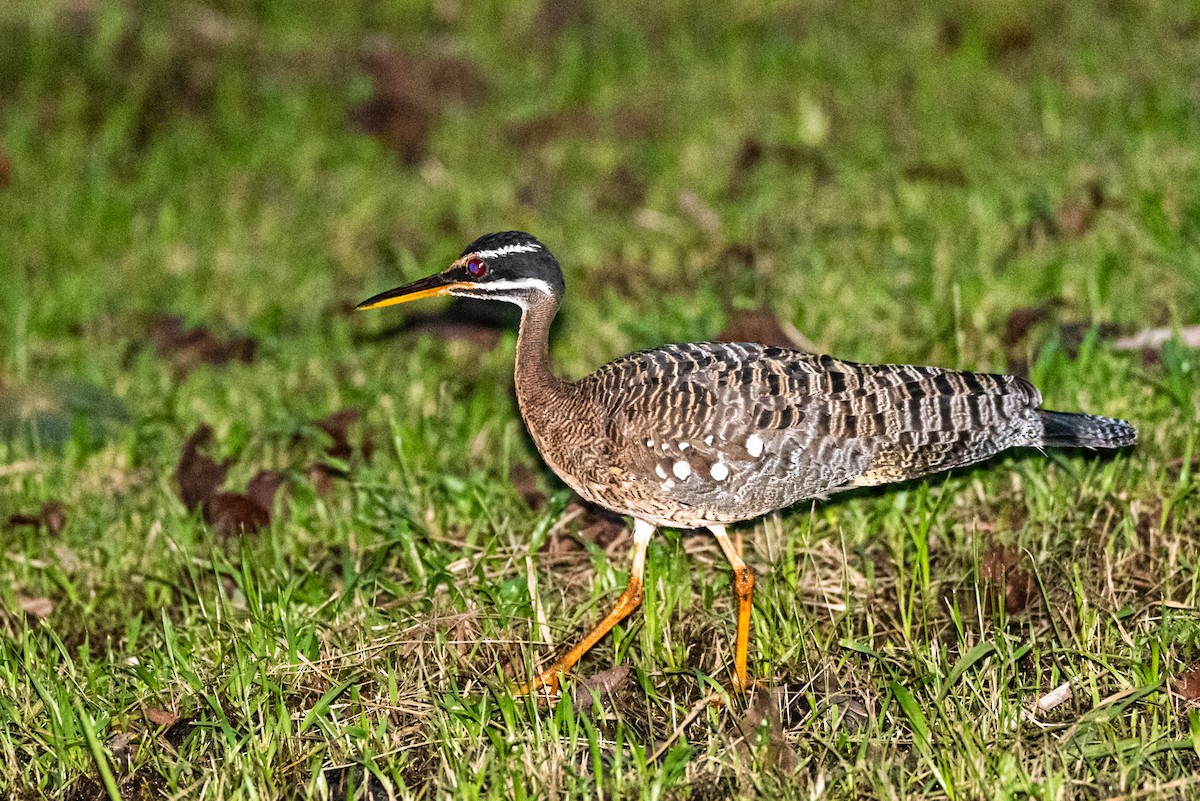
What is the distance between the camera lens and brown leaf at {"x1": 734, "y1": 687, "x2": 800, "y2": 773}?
440cm

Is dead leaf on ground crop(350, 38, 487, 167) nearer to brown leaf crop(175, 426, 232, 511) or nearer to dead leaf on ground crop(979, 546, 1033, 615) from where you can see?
brown leaf crop(175, 426, 232, 511)

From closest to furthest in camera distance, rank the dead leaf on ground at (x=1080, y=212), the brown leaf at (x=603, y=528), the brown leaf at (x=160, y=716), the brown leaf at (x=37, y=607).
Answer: the brown leaf at (x=160, y=716) < the brown leaf at (x=37, y=607) < the brown leaf at (x=603, y=528) < the dead leaf on ground at (x=1080, y=212)

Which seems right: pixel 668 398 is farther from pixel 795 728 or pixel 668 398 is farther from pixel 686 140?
pixel 686 140

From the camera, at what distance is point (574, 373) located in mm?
6941

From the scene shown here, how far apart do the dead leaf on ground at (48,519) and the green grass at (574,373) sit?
0.17 feet

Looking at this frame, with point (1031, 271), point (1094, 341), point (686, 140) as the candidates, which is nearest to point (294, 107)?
point (686, 140)

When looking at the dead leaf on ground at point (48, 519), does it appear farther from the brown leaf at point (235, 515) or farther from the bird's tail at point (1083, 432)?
the bird's tail at point (1083, 432)

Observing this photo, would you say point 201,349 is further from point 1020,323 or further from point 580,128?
point 1020,323

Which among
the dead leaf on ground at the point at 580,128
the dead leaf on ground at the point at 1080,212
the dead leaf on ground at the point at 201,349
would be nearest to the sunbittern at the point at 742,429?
the dead leaf on ground at the point at 201,349

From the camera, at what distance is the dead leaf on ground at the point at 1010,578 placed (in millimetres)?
5094

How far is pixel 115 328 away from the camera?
25.3 ft

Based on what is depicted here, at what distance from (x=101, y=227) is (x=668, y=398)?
16.6 feet

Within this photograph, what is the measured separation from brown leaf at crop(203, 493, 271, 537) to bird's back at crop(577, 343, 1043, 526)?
159cm

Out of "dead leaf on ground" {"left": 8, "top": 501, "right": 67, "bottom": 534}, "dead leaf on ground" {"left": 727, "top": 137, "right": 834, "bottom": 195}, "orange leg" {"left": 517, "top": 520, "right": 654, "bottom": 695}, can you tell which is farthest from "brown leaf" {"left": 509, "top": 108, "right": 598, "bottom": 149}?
"orange leg" {"left": 517, "top": 520, "right": 654, "bottom": 695}
